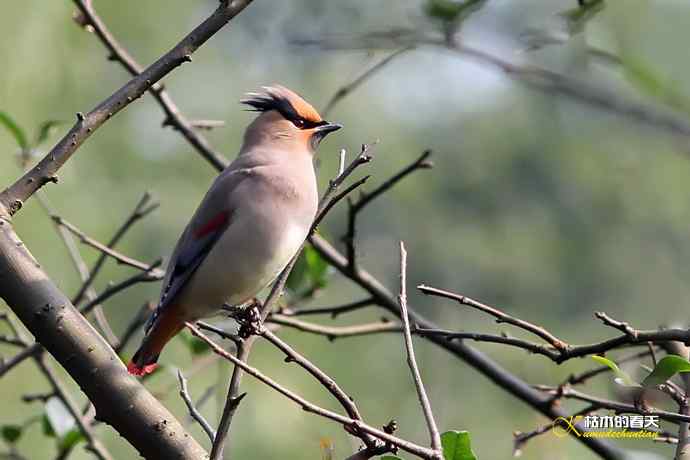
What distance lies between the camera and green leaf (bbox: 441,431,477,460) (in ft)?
6.15

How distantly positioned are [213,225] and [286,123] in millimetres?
633

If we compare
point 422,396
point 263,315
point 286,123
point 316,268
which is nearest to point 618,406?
point 422,396

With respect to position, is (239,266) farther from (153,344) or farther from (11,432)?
(11,432)

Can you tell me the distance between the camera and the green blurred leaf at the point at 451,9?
3.05 metres

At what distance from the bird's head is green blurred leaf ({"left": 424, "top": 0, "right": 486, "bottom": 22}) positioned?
2.05ft

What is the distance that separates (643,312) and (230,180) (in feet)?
31.1

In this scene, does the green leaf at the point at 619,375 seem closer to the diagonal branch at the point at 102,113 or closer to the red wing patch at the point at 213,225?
the diagonal branch at the point at 102,113

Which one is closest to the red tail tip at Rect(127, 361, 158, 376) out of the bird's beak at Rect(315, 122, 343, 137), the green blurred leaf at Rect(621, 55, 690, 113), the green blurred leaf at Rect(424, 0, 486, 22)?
the bird's beak at Rect(315, 122, 343, 137)

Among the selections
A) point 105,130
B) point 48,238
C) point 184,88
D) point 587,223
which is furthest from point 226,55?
point 48,238

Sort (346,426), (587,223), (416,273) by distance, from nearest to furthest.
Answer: (346,426), (416,273), (587,223)

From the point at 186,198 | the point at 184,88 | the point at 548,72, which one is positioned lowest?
the point at 548,72

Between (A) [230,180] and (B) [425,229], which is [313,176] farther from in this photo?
(B) [425,229]

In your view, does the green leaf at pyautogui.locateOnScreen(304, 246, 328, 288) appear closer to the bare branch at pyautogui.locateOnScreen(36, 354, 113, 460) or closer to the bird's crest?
the bird's crest

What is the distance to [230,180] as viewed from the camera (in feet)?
10.6
